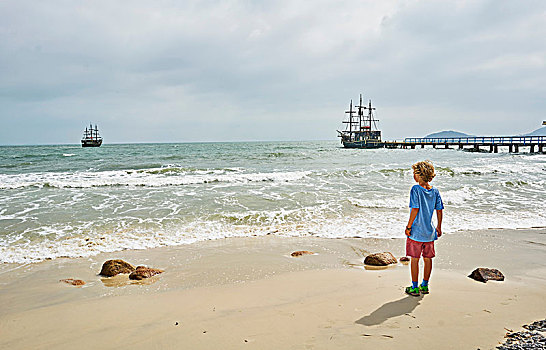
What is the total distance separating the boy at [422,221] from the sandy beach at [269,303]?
250 millimetres

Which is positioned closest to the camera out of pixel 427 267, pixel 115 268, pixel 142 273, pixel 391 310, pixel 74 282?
pixel 391 310

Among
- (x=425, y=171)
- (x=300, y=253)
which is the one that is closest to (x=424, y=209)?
(x=425, y=171)

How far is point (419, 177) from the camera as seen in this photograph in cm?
390

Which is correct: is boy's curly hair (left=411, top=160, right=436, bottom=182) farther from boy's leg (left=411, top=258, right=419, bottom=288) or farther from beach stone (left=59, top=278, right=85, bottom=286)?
beach stone (left=59, top=278, right=85, bottom=286)

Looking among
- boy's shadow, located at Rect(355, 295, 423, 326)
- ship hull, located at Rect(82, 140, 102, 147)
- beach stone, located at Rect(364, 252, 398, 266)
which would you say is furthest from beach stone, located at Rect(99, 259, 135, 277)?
ship hull, located at Rect(82, 140, 102, 147)

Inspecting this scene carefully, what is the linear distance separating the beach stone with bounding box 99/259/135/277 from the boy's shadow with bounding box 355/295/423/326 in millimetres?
A: 3692

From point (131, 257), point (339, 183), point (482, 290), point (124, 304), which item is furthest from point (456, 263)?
point (339, 183)

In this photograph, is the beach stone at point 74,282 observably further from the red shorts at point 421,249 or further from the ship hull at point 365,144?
the ship hull at point 365,144

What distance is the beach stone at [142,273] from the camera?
4.91 metres

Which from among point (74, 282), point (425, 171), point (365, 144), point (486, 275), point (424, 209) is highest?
point (365, 144)

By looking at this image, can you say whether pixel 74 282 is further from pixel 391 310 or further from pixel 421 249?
pixel 421 249

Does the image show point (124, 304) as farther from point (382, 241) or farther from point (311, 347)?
point (382, 241)

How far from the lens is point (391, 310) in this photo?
3475 mm

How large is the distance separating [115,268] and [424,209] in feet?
15.0
